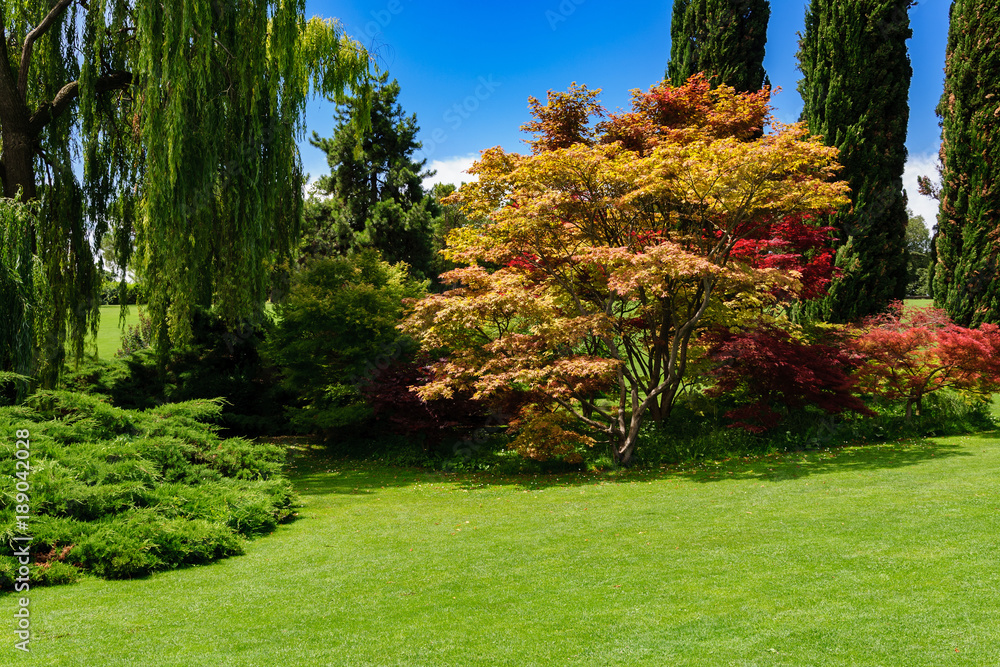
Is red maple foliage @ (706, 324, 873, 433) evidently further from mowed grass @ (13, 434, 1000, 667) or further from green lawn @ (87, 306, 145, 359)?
green lawn @ (87, 306, 145, 359)

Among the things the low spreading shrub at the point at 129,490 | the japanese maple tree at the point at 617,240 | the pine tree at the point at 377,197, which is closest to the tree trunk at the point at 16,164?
the low spreading shrub at the point at 129,490

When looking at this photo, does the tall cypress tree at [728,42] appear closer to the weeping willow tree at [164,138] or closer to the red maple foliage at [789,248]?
the red maple foliage at [789,248]

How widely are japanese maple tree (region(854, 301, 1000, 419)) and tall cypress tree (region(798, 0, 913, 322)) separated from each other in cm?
168

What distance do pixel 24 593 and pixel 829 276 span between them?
50.6ft

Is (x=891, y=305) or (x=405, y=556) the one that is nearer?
(x=405, y=556)

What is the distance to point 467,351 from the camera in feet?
38.2

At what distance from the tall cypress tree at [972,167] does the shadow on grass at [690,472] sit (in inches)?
143

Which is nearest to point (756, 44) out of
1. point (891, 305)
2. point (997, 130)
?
point (997, 130)

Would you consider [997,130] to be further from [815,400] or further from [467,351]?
[467,351]

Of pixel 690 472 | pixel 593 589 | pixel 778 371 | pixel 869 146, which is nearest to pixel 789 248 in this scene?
pixel 869 146

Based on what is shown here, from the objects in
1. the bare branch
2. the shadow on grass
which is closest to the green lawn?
the bare branch

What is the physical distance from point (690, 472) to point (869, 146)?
390 inches

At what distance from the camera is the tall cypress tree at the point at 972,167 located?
1331 cm

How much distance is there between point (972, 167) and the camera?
44.8ft
